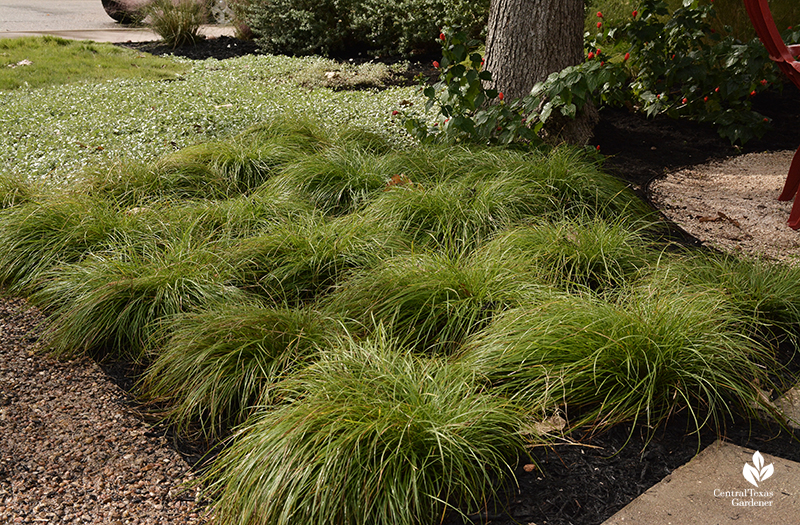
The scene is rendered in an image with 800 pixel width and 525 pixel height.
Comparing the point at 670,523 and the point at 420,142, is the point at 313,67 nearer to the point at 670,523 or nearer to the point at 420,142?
the point at 420,142

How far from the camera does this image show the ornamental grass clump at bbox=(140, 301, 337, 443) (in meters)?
2.45

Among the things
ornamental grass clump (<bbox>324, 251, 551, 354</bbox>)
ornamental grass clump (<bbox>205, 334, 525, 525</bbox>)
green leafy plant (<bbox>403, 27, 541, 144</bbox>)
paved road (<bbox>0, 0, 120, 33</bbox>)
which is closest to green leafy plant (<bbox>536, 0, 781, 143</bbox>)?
green leafy plant (<bbox>403, 27, 541, 144</bbox>)

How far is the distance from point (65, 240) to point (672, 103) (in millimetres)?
4786

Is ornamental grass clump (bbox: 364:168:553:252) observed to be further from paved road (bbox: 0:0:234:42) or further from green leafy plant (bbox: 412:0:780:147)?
paved road (bbox: 0:0:234:42)

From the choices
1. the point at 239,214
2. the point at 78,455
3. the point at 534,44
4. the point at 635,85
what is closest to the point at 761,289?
the point at 239,214

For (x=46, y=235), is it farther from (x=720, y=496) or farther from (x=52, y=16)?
(x=52, y=16)

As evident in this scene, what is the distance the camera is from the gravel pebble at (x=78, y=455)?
2059 millimetres

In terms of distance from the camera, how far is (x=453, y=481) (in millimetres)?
1973

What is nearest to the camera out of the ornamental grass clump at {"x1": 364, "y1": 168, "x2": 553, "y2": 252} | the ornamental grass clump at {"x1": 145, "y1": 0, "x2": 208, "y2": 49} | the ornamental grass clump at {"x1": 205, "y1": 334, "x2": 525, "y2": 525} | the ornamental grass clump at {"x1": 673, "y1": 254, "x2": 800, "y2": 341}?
the ornamental grass clump at {"x1": 205, "y1": 334, "x2": 525, "y2": 525}

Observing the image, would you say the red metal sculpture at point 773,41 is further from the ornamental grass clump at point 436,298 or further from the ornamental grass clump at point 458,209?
the ornamental grass clump at point 436,298

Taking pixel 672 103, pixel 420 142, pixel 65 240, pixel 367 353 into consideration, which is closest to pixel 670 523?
pixel 367 353

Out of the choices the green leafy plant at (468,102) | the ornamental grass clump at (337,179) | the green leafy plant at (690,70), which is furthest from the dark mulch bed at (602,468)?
the green leafy plant at (690,70)

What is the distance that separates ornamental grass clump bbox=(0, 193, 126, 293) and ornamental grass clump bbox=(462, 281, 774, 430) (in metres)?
2.27

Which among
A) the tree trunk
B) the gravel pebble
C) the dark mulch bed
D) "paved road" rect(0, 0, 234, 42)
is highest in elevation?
the tree trunk
